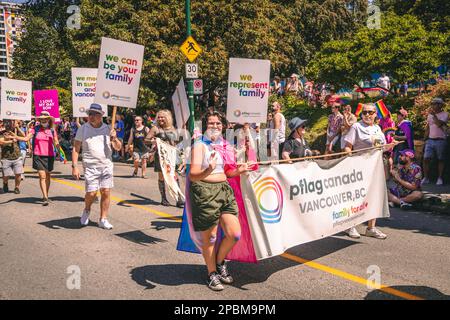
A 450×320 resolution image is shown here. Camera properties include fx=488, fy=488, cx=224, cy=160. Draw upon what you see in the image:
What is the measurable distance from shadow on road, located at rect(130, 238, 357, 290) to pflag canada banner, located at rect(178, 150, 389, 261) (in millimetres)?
339

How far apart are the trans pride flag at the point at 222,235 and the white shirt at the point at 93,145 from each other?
9.34 ft

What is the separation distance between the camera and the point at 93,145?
7.74 metres

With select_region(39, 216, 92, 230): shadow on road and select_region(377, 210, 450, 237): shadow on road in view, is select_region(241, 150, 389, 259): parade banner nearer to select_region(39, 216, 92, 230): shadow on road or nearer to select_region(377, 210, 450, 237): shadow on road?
select_region(377, 210, 450, 237): shadow on road

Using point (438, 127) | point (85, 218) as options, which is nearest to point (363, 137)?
point (85, 218)

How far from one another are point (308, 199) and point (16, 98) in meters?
11.9

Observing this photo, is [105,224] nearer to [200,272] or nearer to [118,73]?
[118,73]

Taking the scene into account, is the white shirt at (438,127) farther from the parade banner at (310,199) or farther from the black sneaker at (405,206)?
the parade banner at (310,199)

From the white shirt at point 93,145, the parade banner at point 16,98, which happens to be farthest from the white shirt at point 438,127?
the parade banner at point 16,98

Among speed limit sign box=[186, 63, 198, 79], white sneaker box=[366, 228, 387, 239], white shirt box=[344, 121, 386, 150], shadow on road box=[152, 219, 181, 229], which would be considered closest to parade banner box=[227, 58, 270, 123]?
white shirt box=[344, 121, 386, 150]

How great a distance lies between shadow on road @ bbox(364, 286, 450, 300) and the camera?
4.76 metres

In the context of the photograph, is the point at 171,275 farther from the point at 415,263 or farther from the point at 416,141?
the point at 416,141

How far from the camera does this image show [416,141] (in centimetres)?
1386

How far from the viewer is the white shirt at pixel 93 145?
25.4ft
